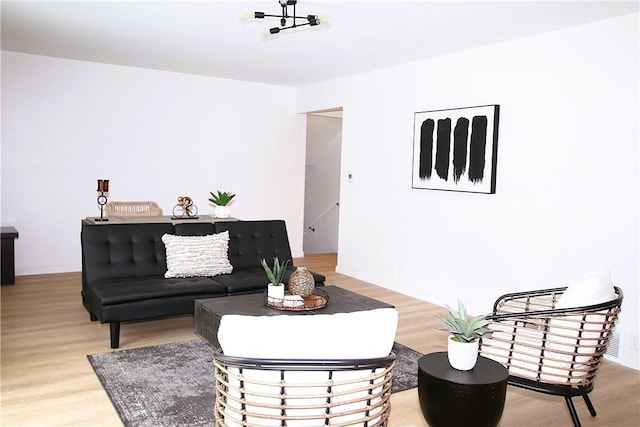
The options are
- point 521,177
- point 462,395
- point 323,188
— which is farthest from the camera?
point 323,188

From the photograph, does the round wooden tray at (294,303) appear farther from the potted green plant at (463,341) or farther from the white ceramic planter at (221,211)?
the white ceramic planter at (221,211)

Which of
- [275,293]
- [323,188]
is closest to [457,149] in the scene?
[275,293]

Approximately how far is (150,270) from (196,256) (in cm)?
41

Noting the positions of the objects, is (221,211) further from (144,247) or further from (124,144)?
(124,144)

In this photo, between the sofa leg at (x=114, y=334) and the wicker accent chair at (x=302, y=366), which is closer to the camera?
the wicker accent chair at (x=302, y=366)

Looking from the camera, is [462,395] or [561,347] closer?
[462,395]

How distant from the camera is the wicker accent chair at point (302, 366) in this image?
6.26 feet

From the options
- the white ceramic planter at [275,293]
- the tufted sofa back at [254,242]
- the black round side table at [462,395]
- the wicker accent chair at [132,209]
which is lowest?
the black round side table at [462,395]

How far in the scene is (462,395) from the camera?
2344mm

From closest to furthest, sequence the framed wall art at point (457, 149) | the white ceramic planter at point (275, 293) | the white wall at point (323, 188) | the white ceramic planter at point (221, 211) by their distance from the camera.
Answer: the white ceramic planter at point (275, 293)
the framed wall art at point (457, 149)
the white ceramic planter at point (221, 211)
the white wall at point (323, 188)

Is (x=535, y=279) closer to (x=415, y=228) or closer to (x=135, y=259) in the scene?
(x=415, y=228)

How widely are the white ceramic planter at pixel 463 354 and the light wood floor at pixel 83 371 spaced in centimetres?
71

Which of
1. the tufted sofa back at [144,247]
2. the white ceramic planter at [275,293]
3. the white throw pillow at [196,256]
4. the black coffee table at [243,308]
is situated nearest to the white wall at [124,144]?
the tufted sofa back at [144,247]

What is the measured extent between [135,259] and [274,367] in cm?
315
